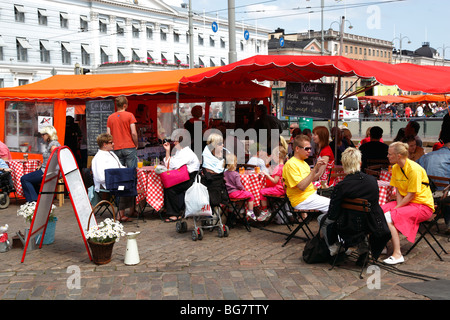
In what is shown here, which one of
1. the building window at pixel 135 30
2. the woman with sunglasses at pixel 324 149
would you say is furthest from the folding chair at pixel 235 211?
the building window at pixel 135 30

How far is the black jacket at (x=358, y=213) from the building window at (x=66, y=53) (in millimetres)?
51854

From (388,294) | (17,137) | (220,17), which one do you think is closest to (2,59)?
(220,17)

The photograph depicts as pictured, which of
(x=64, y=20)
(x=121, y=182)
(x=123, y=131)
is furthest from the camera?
(x=64, y=20)

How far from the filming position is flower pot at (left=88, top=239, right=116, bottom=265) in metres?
5.86

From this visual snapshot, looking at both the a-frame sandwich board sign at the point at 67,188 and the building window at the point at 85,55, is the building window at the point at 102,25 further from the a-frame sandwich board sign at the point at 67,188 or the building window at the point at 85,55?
the a-frame sandwich board sign at the point at 67,188

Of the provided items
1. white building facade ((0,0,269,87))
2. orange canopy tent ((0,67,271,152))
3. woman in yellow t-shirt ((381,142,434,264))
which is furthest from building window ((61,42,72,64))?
woman in yellow t-shirt ((381,142,434,264))

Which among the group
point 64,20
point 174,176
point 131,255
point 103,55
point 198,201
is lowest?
point 131,255

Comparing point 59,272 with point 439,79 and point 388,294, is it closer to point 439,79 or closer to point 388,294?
point 388,294

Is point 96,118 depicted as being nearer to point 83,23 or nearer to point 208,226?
point 208,226

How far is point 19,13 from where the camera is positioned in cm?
4866

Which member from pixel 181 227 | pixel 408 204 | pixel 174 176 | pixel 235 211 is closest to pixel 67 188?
pixel 181 227

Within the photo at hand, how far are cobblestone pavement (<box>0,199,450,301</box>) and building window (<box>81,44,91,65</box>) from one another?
5047 cm

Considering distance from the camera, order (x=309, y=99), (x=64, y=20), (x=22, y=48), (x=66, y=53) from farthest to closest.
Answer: (x=66, y=53) < (x=64, y=20) < (x=22, y=48) < (x=309, y=99)

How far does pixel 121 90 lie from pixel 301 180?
5562 millimetres
